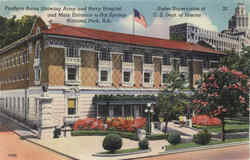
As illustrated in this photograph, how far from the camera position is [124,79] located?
2997cm

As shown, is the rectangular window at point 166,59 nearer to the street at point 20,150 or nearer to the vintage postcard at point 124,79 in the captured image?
the vintage postcard at point 124,79

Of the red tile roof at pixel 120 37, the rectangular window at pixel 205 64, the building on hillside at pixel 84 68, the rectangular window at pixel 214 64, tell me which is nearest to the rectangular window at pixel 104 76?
the building on hillside at pixel 84 68

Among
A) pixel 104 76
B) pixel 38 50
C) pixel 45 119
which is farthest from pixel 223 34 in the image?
pixel 45 119

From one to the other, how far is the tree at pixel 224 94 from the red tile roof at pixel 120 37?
5640 millimetres

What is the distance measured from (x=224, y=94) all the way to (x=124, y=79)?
947 centimetres

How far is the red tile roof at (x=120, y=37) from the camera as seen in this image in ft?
85.1

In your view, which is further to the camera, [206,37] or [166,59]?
[166,59]

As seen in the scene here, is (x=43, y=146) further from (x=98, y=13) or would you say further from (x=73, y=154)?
(x=98, y=13)

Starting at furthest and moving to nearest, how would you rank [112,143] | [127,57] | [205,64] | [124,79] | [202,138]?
[205,64] → [127,57] → [124,79] → [202,138] → [112,143]

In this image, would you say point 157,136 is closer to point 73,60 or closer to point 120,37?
point 120,37

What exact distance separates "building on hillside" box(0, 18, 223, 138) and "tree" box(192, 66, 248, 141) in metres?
3.70

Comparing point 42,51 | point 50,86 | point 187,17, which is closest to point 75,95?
point 50,86

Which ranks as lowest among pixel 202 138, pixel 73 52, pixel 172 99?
pixel 202 138

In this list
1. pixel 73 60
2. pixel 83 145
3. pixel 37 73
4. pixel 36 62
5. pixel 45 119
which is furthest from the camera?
pixel 37 73
